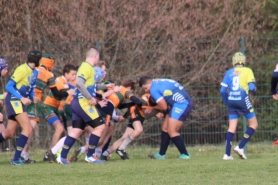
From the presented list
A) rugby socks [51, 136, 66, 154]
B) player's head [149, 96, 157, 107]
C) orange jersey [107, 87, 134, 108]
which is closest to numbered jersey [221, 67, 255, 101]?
player's head [149, 96, 157, 107]

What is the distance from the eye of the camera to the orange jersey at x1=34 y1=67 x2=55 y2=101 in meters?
14.2

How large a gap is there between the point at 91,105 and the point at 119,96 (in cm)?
173

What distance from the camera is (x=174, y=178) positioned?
1015 cm

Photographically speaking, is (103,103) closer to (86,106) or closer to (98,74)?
(98,74)

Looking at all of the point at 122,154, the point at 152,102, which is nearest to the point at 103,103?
the point at 152,102

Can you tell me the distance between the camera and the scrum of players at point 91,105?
12914 millimetres

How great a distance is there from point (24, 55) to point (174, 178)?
26.5 ft

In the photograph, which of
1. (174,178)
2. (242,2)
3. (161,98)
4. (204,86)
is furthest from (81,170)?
(242,2)

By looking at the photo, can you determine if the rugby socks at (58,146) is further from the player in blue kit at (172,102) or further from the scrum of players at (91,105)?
the player in blue kit at (172,102)

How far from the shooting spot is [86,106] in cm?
1282

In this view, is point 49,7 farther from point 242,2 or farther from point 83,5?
point 242,2

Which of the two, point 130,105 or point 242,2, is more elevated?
point 242,2

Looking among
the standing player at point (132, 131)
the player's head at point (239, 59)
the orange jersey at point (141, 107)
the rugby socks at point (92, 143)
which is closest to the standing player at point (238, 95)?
the player's head at point (239, 59)

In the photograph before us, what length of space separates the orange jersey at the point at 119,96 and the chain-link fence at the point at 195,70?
247cm
